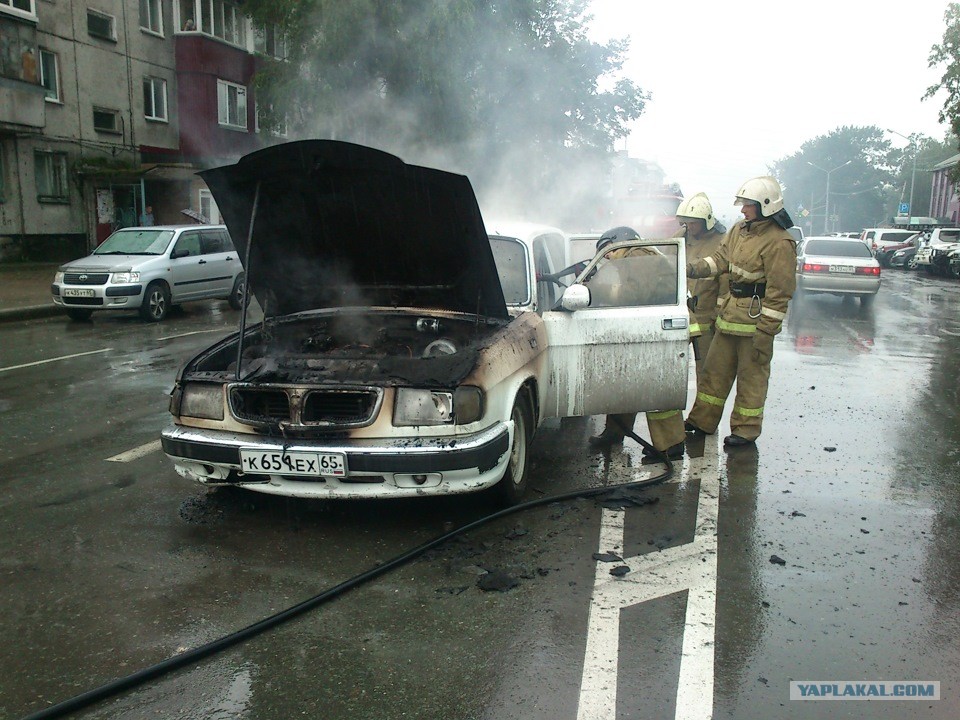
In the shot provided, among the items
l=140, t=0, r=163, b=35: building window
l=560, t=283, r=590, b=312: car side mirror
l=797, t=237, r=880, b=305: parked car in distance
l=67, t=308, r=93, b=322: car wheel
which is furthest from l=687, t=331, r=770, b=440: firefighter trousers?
l=140, t=0, r=163, b=35: building window

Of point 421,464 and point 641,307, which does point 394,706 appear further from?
point 641,307

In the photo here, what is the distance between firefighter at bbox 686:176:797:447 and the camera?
234 inches

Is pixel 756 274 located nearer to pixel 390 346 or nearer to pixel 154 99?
pixel 390 346

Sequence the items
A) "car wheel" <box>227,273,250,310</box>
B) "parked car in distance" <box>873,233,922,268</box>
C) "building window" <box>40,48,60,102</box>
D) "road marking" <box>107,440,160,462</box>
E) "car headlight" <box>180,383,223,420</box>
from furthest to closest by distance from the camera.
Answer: "parked car in distance" <box>873,233,922,268</box>, "building window" <box>40,48,60,102</box>, "car wheel" <box>227,273,250,310</box>, "road marking" <box>107,440,160,462</box>, "car headlight" <box>180,383,223,420</box>

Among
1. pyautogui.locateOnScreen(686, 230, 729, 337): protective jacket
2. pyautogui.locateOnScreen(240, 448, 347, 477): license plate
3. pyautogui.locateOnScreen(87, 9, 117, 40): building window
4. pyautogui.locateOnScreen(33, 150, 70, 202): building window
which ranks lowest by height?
pyautogui.locateOnScreen(240, 448, 347, 477): license plate

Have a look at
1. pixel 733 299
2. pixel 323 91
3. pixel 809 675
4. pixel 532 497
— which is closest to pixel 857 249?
pixel 323 91

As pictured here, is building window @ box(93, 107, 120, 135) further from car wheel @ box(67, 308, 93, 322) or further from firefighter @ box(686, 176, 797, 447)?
firefighter @ box(686, 176, 797, 447)

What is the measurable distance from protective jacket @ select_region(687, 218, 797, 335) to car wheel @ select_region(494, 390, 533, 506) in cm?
206

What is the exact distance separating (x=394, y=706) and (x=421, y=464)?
4.42 ft

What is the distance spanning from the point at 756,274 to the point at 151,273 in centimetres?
1087

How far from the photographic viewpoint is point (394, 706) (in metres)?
2.80

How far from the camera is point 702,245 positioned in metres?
6.81

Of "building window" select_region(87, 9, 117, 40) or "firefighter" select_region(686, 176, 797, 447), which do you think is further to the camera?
"building window" select_region(87, 9, 117, 40)

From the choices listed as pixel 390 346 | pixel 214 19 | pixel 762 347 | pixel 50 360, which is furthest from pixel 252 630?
pixel 214 19
